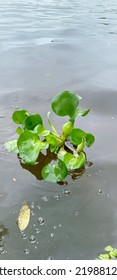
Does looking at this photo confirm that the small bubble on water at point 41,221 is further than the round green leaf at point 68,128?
No

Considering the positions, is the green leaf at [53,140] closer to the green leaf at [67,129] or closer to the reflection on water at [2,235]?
the green leaf at [67,129]

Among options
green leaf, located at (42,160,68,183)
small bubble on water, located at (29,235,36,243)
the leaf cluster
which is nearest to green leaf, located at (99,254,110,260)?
the leaf cluster

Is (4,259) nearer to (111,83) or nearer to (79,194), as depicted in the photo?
(79,194)

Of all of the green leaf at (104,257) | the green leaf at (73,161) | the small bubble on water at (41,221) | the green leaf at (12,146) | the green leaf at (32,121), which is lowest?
the green leaf at (104,257)

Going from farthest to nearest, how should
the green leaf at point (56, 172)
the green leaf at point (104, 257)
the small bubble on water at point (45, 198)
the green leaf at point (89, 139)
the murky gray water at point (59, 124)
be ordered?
1. the green leaf at point (89, 139)
2. the green leaf at point (56, 172)
3. the small bubble on water at point (45, 198)
4. the murky gray water at point (59, 124)
5. the green leaf at point (104, 257)

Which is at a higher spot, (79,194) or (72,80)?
(72,80)

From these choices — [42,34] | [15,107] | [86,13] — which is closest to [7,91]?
[15,107]

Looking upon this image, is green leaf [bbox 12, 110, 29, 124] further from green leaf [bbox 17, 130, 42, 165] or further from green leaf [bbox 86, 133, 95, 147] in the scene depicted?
green leaf [bbox 86, 133, 95, 147]

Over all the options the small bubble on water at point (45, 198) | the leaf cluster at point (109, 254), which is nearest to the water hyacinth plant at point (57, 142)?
the small bubble on water at point (45, 198)
